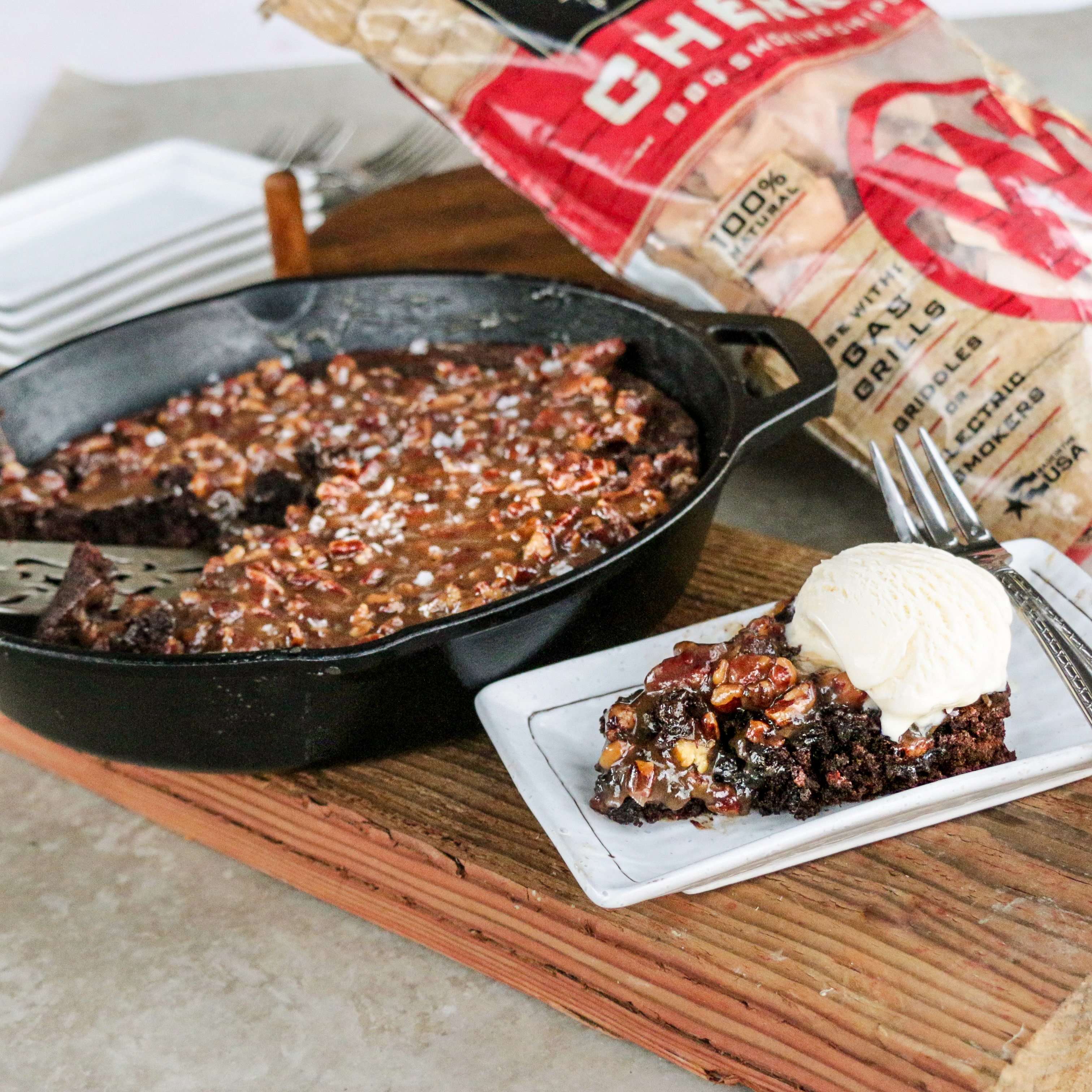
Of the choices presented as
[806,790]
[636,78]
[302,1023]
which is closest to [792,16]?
[636,78]

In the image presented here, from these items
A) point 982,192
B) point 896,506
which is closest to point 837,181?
point 982,192

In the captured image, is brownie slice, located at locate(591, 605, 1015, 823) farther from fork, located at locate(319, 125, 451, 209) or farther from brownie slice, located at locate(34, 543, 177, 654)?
fork, located at locate(319, 125, 451, 209)

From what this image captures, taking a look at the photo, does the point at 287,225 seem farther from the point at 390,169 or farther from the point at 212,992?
the point at 212,992

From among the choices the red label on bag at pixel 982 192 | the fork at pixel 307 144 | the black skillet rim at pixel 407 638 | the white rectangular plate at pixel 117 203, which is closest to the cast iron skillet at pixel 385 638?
the black skillet rim at pixel 407 638

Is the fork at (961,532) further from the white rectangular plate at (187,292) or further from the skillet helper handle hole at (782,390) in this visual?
the white rectangular plate at (187,292)

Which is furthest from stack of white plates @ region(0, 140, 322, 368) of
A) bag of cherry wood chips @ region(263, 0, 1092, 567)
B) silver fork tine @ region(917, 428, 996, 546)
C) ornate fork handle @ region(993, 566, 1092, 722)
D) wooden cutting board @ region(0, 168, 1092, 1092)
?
ornate fork handle @ region(993, 566, 1092, 722)

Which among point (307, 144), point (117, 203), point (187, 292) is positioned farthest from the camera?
point (307, 144)
